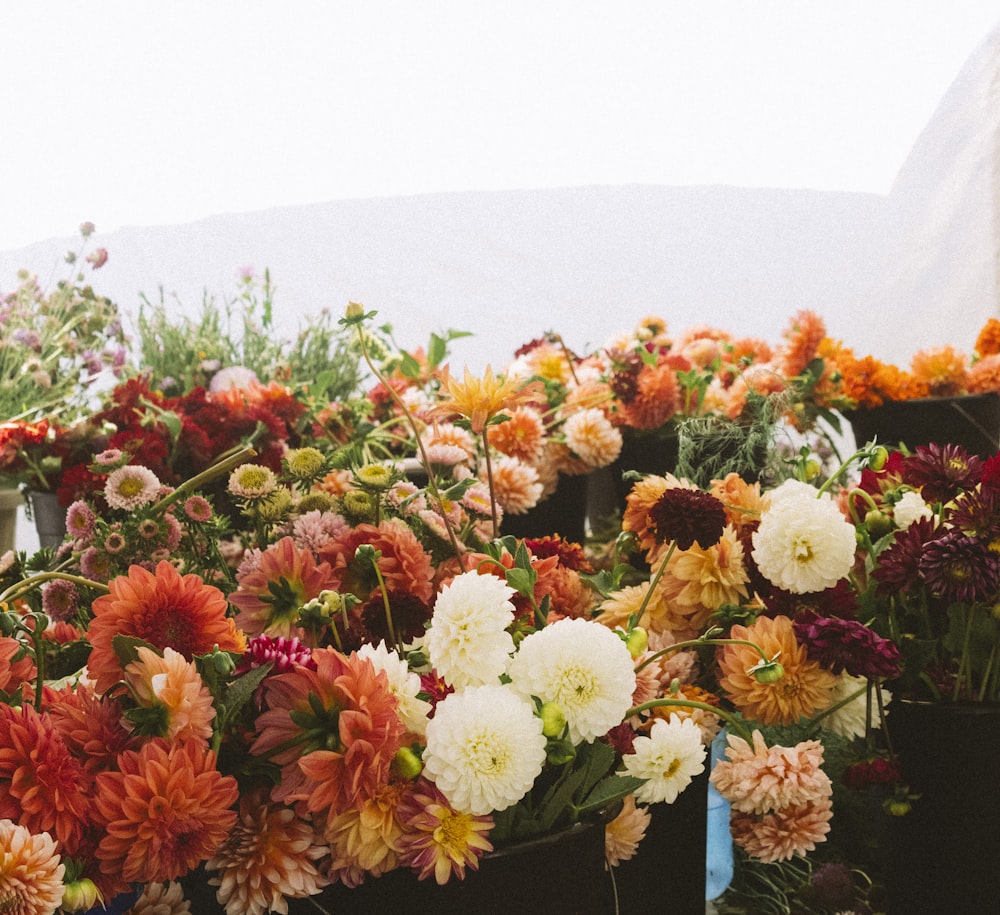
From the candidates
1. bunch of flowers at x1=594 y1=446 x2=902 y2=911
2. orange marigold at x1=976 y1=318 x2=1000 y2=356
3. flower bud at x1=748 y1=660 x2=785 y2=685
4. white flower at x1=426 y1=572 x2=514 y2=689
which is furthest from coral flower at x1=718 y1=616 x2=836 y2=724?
orange marigold at x1=976 y1=318 x2=1000 y2=356

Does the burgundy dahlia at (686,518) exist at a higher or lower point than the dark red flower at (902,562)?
higher

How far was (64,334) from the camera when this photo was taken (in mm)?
1385

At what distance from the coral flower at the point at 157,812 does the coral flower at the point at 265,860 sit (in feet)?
0.11

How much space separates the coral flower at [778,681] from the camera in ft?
1.99

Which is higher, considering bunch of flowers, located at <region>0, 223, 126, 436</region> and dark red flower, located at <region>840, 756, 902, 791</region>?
bunch of flowers, located at <region>0, 223, 126, 436</region>

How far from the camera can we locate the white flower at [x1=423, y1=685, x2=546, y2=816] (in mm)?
399

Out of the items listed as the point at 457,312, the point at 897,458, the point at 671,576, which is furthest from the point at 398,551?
the point at 457,312

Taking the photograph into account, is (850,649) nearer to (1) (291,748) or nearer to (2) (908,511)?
(2) (908,511)

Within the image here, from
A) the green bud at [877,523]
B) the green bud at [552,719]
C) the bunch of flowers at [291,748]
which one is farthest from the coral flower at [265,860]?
the green bud at [877,523]

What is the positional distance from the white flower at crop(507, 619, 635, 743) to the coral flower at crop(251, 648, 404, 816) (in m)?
0.07

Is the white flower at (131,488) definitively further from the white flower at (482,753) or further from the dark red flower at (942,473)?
the dark red flower at (942,473)

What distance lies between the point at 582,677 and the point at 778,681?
218 mm

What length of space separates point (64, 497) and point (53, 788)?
0.54m

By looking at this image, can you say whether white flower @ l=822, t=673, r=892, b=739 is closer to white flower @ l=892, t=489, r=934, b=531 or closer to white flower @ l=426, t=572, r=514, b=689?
white flower @ l=892, t=489, r=934, b=531
